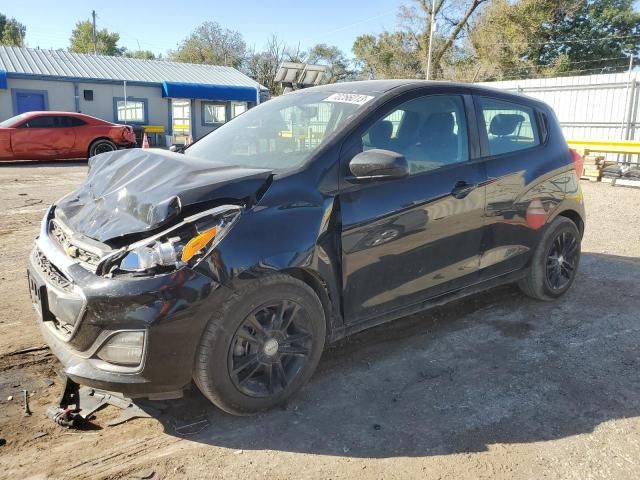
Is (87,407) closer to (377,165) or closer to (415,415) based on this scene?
(415,415)

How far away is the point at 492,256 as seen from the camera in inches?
159

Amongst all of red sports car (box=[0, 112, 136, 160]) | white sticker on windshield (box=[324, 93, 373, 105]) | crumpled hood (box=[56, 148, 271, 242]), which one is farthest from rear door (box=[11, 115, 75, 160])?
white sticker on windshield (box=[324, 93, 373, 105])

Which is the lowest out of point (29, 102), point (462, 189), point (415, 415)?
point (415, 415)

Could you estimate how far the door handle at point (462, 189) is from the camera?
3.66m

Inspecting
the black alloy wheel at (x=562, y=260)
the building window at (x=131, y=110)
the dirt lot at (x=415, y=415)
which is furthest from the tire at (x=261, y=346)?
the building window at (x=131, y=110)

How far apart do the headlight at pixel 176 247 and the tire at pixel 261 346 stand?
0.30 metres

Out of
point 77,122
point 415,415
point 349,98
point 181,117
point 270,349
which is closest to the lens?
point 270,349

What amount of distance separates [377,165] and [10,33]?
8597 centimetres

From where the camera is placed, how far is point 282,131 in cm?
365

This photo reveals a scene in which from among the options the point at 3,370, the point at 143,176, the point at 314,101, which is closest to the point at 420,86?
the point at 314,101

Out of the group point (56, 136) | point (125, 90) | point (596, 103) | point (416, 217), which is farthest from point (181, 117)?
point (416, 217)

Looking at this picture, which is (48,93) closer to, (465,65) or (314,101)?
(314,101)

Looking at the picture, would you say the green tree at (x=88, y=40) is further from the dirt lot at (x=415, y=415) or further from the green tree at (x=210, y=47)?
the dirt lot at (x=415, y=415)

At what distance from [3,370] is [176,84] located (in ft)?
82.4
